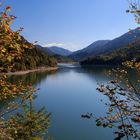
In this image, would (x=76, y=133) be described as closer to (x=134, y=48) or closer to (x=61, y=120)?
(x=61, y=120)

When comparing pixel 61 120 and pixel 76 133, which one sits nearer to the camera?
pixel 76 133

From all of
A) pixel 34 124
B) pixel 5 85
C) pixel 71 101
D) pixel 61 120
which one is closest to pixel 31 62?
pixel 71 101

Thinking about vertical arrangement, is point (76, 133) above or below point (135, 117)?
below

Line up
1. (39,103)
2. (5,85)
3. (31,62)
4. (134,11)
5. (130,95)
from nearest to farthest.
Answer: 1. (134,11)
2. (130,95)
3. (5,85)
4. (39,103)
5. (31,62)

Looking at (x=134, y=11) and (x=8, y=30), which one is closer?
(x=134, y=11)

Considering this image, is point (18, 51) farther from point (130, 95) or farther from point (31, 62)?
point (31, 62)

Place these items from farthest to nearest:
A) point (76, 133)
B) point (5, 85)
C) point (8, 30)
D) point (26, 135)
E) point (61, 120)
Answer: point (61, 120) → point (76, 133) → point (26, 135) → point (5, 85) → point (8, 30)

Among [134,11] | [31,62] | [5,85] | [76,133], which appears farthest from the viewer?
[31,62]

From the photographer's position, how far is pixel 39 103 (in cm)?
5297

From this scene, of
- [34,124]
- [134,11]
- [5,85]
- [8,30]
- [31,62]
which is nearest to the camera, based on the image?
[134,11]

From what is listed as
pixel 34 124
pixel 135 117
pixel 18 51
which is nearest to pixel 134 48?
pixel 135 117

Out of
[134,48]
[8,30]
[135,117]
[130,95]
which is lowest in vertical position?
[135,117]

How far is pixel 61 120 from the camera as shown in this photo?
127ft

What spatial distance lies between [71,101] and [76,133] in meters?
22.7
